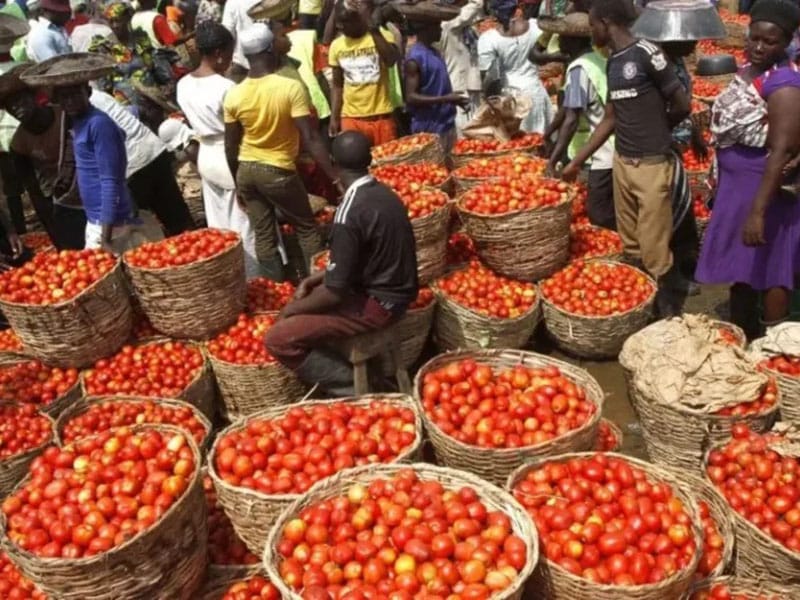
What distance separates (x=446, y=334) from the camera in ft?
19.1

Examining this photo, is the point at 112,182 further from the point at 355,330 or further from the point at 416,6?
the point at 416,6

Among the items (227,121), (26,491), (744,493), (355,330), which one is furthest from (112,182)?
(744,493)

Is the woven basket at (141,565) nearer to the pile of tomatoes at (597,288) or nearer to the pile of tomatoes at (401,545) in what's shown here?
the pile of tomatoes at (401,545)

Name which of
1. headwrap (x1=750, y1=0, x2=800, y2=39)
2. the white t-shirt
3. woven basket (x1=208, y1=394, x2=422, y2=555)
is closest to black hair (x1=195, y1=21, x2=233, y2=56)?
the white t-shirt

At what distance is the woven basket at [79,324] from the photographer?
15.8ft

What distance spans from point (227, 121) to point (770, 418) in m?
4.48

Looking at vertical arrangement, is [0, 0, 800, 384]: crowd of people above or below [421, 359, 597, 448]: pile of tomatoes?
above

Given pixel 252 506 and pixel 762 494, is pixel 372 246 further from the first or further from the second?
pixel 762 494

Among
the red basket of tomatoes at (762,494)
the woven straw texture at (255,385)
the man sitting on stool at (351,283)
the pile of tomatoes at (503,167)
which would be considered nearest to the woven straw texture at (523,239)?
the pile of tomatoes at (503,167)

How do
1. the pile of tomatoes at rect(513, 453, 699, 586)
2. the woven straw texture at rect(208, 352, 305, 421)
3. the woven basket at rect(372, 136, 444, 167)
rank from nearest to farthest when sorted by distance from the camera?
the pile of tomatoes at rect(513, 453, 699, 586) < the woven straw texture at rect(208, 352, 305, 421) < the woven basket at rect(372, 136, 444, 167)

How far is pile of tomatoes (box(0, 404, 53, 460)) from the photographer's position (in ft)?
14.5

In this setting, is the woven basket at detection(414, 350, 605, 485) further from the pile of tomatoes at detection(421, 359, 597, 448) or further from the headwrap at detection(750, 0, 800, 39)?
the headwrap at detection(750, 0, 800, 39)

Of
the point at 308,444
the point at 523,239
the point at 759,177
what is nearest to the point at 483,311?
the point at 523,239

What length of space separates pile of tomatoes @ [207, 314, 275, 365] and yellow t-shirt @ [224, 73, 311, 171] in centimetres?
144
